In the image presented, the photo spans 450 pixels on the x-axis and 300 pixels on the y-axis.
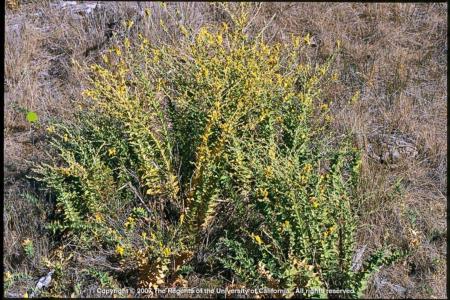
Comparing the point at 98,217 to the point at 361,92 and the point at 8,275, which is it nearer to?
the point at 8,275

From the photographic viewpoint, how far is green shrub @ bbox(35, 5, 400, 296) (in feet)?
9.90

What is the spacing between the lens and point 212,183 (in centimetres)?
329

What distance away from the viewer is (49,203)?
12.5ft

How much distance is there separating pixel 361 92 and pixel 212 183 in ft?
6.67

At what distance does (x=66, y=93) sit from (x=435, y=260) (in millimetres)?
3152

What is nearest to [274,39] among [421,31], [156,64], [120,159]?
[421,31]

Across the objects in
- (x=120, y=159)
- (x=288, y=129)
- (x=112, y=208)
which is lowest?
(x=112, y=208)

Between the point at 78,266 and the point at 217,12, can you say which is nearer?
the point at 78,266

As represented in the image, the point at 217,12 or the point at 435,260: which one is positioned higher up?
the point at 217,12

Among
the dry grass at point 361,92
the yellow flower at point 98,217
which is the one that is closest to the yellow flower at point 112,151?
the yellow flower at point 98,217

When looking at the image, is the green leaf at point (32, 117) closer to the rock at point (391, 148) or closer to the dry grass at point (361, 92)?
the dry grass at point (361, 92)

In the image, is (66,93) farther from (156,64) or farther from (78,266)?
(78,266)

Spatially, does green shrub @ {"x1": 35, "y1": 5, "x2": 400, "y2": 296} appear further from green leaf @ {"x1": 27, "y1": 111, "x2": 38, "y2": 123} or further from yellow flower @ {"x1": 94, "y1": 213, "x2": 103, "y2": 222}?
green leaf @ {"x1": 27, "y1": 111, "x2": 38, "y2": 123}

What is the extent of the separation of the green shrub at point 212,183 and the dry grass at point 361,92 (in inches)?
12.4
